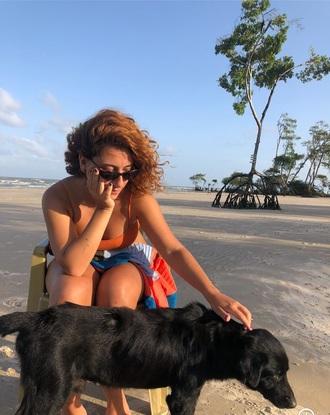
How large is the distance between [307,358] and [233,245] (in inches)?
183

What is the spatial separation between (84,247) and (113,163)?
0.51m

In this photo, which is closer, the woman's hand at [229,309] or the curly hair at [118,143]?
the woman's hand at [229,309]

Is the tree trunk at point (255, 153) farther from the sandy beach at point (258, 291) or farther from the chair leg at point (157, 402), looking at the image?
the chair leg at point (157, 402)

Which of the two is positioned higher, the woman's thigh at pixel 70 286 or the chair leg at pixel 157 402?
the woman's thigh at pixel 70 286

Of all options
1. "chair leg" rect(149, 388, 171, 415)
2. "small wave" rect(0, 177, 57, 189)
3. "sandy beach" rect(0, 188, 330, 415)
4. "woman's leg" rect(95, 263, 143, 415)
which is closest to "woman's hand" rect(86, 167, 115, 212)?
"woman's leg" rect(95, 263, 143, 415)

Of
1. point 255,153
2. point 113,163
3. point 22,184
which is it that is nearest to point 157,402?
point 113,163

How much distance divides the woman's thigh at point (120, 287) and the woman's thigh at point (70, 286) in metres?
0.06

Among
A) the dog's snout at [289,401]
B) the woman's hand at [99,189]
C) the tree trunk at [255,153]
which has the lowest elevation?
the dog's snout at [289,401]

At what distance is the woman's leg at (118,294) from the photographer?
2598 mm

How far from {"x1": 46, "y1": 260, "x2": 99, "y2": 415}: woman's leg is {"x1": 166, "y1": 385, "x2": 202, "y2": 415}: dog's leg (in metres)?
0.62

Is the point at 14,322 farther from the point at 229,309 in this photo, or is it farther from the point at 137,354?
the point at 229,309

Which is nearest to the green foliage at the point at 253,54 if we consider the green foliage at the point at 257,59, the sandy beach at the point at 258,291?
the green foliage at the point at 257,59

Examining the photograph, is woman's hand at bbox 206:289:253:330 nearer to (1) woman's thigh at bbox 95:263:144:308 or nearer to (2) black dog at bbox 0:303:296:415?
(2) black dog at bbox 0:303:296:415

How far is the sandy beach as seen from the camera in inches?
113
